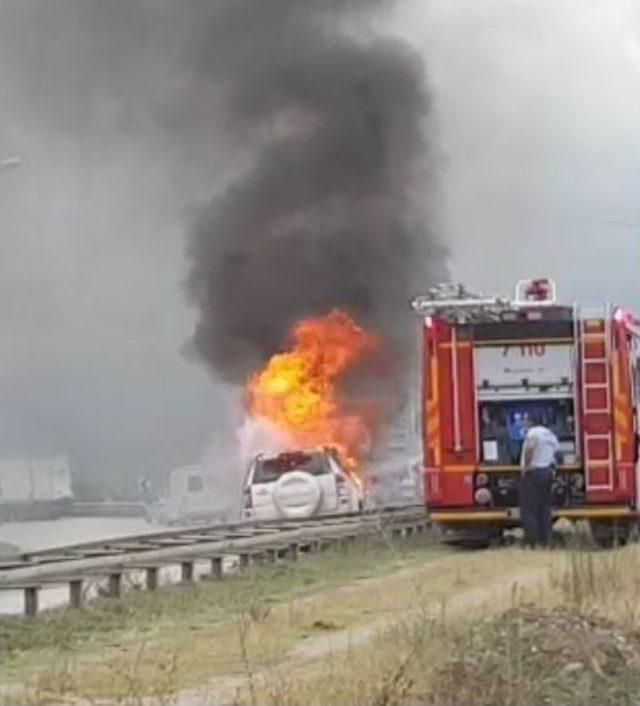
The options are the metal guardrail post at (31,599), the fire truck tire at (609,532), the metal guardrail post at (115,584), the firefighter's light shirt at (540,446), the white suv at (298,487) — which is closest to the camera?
the metal guardrail post at (31,599)

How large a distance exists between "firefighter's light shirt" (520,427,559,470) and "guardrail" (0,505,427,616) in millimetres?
2777

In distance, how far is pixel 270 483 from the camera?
2469cm

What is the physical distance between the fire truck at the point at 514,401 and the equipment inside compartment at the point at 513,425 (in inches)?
0.4

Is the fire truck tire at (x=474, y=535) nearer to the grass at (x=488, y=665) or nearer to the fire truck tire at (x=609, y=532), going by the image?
the fire truck tire at (x=609, y=532)

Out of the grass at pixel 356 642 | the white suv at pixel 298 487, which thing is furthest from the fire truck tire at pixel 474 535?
the white suv at pixel 298 487

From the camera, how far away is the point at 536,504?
57.9 feet

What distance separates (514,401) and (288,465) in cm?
763

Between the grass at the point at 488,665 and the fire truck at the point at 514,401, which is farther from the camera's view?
the fire truck at the point at 514,401

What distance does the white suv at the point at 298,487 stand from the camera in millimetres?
24078

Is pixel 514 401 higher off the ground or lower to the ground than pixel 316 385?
lower

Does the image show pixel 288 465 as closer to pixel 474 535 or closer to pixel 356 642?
pixel 474 535

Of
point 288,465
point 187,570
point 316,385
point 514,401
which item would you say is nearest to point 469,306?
point 514,401

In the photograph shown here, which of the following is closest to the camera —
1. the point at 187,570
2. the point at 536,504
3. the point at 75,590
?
the point at 75,590

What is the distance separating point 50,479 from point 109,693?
40.6 m
